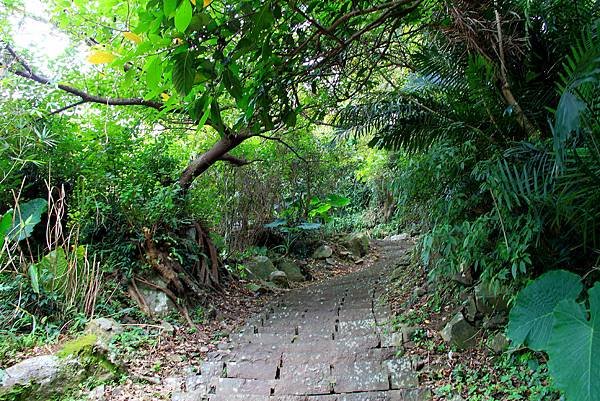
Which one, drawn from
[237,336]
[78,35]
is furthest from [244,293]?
[78,35]

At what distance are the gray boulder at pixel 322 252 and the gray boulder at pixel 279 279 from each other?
56.7 inches

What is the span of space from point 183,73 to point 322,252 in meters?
→ 6.22

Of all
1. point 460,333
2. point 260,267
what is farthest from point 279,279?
point 460,333

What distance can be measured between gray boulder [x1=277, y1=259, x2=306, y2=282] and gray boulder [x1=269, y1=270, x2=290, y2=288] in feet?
1.08

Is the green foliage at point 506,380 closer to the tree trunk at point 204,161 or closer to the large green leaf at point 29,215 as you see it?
the large green leaf at point 29,215

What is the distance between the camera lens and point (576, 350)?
150cm

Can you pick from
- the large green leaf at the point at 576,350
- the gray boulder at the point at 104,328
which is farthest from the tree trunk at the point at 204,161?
the large green leaf at the point at 576,350

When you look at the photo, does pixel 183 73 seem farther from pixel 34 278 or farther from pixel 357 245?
pixel 357 245

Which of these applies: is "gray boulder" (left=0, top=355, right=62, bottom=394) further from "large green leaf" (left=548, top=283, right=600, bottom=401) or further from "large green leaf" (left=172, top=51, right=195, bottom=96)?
"large green leaf" (left=548, top=283, right=600, bottom=401)

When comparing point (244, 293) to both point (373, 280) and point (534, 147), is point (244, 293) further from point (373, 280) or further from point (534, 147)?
point (534, 147)

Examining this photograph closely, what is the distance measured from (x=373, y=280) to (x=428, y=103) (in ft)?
8.65

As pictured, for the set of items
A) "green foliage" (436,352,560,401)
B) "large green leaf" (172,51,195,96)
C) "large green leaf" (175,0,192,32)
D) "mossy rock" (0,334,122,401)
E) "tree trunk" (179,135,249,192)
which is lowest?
"green foliage" (436,352,560,401)

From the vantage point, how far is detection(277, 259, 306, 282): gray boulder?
6.49 meters

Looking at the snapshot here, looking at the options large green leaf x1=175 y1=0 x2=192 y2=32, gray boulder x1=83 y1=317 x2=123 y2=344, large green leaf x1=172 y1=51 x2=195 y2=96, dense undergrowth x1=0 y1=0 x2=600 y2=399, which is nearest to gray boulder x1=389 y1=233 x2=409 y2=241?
dense undergrowth x1=0 y1=0 x2=600 y2=399
